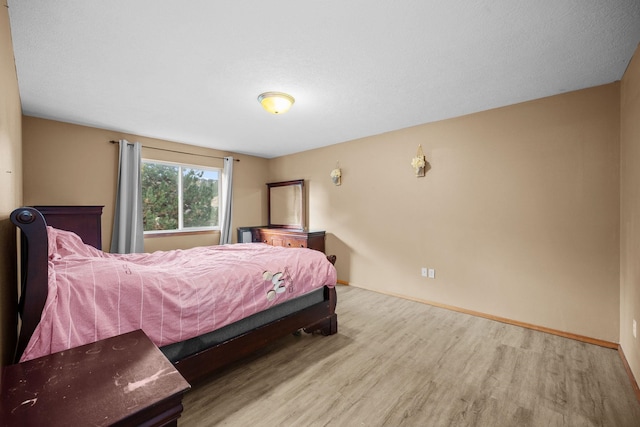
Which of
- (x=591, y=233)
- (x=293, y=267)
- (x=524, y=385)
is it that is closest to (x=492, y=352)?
(x=524, y=385)

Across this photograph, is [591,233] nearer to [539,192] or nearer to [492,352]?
[539,192]

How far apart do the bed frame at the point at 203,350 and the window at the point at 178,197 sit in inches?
116

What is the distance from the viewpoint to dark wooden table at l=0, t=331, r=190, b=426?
772 mm

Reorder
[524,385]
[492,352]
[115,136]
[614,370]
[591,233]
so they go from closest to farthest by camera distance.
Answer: [524,385] → [614,370] → [492,352] → [591,233] → [115,136]

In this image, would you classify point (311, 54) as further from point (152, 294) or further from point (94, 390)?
point (94, 390)

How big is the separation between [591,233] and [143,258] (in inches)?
165

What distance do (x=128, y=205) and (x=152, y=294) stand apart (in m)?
2.79

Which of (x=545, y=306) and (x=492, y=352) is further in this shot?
(x=545, y=306)

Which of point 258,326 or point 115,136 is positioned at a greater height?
point 115,136

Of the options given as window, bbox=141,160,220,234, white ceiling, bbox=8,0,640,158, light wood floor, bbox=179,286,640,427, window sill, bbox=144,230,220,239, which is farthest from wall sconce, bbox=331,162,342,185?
light wood floor, bbox=179,286,640,427

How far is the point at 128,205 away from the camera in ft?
12.4

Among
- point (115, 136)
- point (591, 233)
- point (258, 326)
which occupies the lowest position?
point (258, 326)

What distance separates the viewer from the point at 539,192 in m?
2.74

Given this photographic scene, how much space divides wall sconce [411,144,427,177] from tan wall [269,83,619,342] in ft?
0.25
